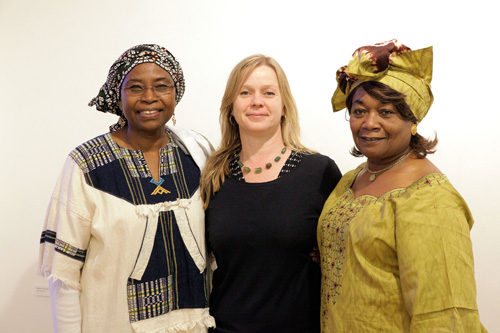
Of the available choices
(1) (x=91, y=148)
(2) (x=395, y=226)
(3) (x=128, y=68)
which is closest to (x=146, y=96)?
(3) (x=128, y=68)

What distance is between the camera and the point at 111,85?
72.2 inches

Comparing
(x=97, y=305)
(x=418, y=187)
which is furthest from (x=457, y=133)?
(x=97, y=305)

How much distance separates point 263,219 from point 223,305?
40cm

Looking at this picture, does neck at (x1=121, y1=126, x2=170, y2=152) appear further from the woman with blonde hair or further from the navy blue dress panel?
the woman with blonde hair

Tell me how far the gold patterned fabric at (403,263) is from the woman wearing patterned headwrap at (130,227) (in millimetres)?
612

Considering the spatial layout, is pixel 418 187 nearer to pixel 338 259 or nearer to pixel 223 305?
pixel 338 259

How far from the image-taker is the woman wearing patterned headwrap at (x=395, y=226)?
4.03ft

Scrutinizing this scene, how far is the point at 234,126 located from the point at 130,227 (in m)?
0.71

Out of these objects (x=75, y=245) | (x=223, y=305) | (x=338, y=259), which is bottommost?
(x=223, y=305)

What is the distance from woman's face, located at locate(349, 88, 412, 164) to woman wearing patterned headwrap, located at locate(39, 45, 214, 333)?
2.56 feet

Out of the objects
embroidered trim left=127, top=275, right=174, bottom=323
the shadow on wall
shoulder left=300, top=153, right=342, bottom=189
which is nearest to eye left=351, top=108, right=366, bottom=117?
shoulder left=300, top=153, right=342, bottom=189

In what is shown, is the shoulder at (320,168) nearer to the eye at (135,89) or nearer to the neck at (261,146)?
the neck at (261,146)

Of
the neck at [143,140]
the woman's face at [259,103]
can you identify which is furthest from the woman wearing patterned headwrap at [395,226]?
the neck at [143,140]

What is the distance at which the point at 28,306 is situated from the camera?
9.96ft
